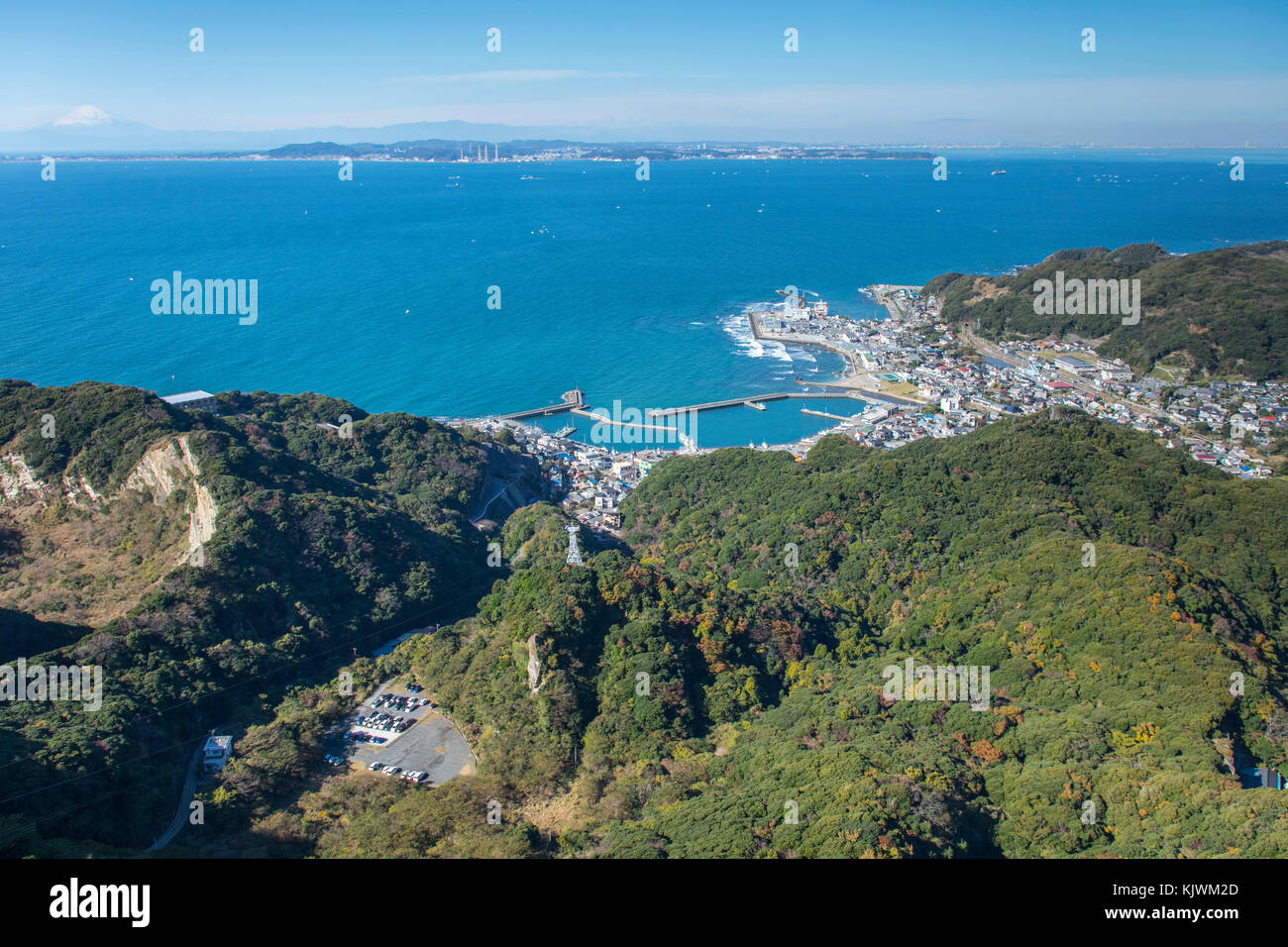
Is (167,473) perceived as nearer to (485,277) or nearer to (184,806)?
(184,806)

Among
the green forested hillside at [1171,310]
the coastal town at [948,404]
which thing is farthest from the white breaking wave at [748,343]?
the green forested hillside at [1171,310]

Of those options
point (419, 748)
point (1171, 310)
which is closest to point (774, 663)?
point (419, 748)

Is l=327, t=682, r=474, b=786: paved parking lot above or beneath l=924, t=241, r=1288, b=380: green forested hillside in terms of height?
beneath

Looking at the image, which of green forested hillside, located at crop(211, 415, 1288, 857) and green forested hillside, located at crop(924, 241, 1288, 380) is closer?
green forested hillside, located at crop(211, 415, 1288, 857)

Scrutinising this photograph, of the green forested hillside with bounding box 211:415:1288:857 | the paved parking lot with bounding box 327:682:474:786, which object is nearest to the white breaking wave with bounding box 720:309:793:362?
the green forested hillside with bounding box 211:415:1288:857

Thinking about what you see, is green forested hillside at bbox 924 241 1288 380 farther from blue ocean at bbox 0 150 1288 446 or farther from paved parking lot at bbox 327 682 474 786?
paved parking lot at bbox 327 682 474 786

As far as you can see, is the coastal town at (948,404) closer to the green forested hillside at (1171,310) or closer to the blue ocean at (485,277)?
the green forested hillside at (1171,310)

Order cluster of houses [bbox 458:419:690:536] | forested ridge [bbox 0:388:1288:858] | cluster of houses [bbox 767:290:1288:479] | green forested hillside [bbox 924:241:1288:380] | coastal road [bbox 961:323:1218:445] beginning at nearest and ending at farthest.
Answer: forested ridge [bbox 0:388:1288:858]
cluster of houses [bbox 458:419:690:536]
cluster of houses [bbox 767:290:1288:479]
coastal road [bbox 961:323:1218:445]
green forested hillside [bbox 924:241:1288:380]
